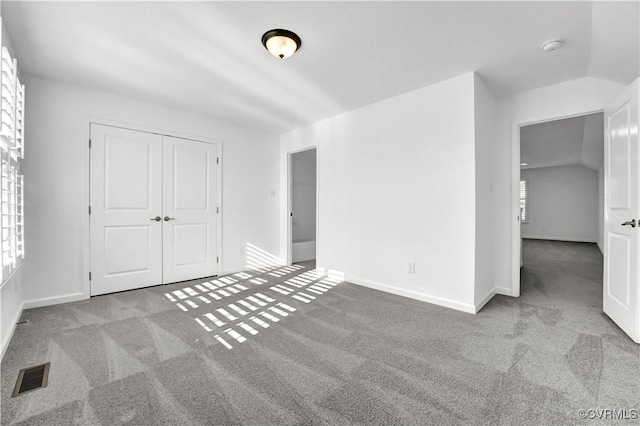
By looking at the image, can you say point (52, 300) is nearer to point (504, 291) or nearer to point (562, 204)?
point (504, 291)

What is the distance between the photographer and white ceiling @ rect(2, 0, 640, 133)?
79.8 inches

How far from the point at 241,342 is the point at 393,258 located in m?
2.08

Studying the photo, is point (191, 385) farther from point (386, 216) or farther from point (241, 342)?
point (386, 216)

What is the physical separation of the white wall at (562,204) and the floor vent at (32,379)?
1212 centimetres

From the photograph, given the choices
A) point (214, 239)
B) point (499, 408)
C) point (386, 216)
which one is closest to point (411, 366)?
point (499, 408)

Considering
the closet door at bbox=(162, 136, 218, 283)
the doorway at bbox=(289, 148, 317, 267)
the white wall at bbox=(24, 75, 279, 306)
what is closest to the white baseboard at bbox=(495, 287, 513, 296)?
the doorway at bbox=(289, 148, 317, 267)

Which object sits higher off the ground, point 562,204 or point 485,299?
point 562,204

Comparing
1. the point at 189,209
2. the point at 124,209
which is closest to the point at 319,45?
the point at 189,209

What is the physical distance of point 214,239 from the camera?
4.42 meters

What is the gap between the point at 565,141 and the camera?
591 centimetres

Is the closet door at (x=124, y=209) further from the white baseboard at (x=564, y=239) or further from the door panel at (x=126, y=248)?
the white baseboard at (x=564, y=239)

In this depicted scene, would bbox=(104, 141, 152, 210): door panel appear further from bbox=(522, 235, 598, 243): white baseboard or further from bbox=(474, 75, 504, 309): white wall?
bbox=(522, 235, 598, 243): white baseboard

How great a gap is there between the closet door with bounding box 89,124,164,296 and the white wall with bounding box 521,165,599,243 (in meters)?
11.4

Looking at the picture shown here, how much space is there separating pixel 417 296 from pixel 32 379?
3.30m
